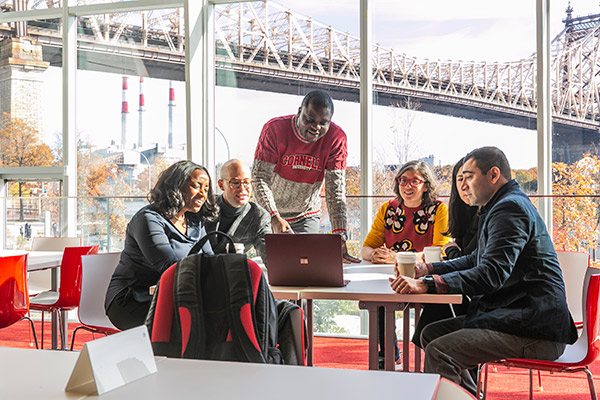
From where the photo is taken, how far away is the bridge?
482cm

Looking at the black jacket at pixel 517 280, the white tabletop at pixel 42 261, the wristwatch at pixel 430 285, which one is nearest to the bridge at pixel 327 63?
the white tabletop at pixel 42 261

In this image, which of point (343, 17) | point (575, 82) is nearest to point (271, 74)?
point (343, 17)

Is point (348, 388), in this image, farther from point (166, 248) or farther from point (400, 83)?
point (400, 83)

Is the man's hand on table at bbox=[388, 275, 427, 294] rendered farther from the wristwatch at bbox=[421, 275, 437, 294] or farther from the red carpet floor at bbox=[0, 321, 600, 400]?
the red carpet floor at bbox=[0, 321, 600, 400]

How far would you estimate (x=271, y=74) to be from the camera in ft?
18.3

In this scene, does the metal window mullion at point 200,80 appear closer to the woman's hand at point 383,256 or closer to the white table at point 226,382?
the woman's hand at point 383,256

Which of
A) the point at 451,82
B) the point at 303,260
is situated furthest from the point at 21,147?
the point at 303,260

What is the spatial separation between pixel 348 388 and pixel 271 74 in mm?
4680

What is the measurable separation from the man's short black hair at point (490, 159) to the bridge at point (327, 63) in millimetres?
2431

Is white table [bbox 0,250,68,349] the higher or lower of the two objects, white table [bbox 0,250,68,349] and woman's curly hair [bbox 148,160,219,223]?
the lower

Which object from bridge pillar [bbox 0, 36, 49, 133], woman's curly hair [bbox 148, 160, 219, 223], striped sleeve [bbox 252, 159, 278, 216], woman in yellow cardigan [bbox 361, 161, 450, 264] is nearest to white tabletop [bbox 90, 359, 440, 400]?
woman's curly hair [bbox 148, 160, 219, 223]

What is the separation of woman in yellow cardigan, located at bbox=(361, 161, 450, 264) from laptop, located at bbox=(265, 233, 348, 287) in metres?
1.02

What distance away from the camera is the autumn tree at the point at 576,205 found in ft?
15.5

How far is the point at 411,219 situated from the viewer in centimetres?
379
